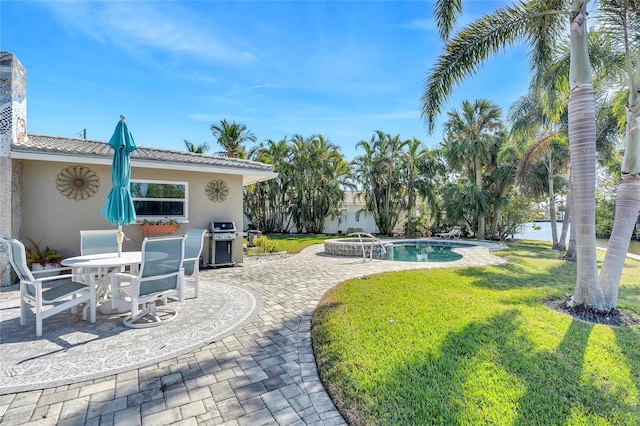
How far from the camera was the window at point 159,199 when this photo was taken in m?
9.30

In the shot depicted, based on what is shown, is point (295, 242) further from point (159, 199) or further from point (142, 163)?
point (142, 163)

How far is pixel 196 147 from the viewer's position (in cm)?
2702

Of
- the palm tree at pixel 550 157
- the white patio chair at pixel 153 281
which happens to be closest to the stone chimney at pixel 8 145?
the white patio chair at pixel 153 281

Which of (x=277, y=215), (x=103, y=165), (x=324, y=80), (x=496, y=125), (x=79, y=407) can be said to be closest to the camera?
(x=79, y=407)

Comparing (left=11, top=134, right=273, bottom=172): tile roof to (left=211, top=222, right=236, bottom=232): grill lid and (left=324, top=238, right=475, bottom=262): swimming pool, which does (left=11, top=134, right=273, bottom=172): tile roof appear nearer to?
(left=211, top=222, right=236, bottom=232): grill lid

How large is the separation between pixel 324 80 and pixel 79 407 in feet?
47.4

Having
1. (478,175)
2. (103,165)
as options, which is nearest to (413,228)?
(478,175)

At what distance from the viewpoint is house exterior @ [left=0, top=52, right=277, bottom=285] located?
24.0 feet

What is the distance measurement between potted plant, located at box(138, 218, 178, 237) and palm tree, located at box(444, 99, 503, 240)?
64.4 ft

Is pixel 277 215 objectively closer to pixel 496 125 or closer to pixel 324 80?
pixel 324 80

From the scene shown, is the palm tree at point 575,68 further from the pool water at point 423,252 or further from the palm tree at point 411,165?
the palm tree at point 411,165

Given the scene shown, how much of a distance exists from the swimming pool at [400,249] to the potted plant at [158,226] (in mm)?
7398

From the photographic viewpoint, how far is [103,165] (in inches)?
343

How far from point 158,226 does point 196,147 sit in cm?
2012
